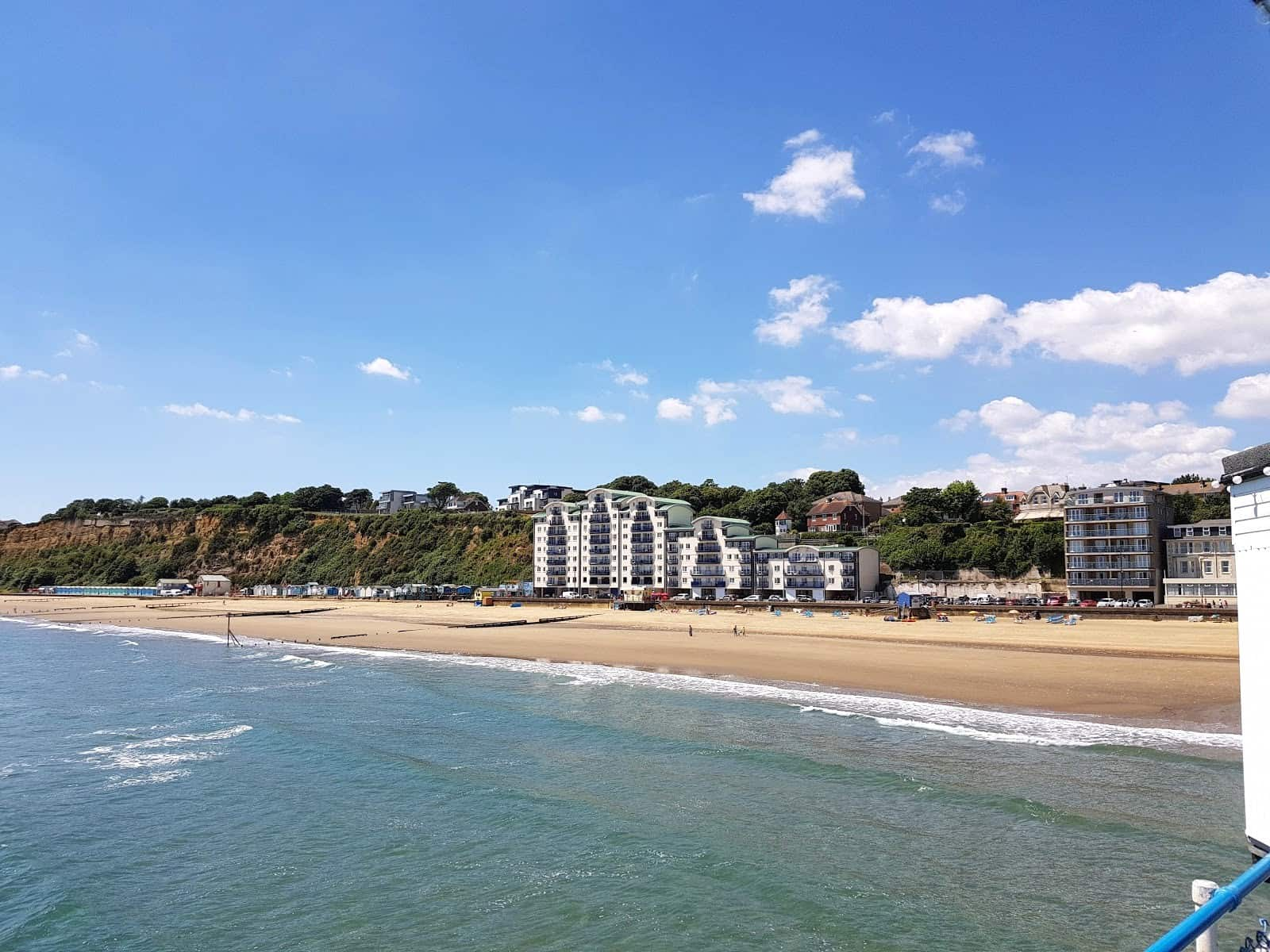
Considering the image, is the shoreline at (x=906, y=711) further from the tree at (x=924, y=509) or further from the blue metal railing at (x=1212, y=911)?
the tree at (x=924, y=509)

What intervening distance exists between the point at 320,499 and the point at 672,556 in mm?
101427

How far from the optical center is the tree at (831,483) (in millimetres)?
124250

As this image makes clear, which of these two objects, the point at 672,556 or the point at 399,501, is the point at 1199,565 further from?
the point at 399,501

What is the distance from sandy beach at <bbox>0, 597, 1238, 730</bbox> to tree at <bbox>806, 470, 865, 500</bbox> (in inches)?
2018

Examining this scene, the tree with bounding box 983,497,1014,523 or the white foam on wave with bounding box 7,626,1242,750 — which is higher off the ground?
the tree with bounding box 983,497,1014,523

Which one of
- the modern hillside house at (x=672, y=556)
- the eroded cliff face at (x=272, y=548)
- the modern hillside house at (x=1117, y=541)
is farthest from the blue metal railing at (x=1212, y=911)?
the eroded cliff face at (x=272, y=548)

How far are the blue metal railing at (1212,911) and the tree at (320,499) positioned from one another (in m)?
175

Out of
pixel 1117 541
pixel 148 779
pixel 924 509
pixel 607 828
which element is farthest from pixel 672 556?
pixel 607 828

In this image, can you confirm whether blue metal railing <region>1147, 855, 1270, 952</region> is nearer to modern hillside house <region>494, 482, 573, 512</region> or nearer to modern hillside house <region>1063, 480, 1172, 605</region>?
modern hillside house <region>1063, 480, 1172, 605</region>

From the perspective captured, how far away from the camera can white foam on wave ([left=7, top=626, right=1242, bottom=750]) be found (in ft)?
70.2

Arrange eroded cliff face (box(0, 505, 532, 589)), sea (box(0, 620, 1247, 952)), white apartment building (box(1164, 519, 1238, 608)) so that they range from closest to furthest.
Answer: sea (box(0, 620, 1247, 952)), white apartment building (box(1164, 519, 1238, 608)), eroded cliff face (box(0, 505, 532, 589))

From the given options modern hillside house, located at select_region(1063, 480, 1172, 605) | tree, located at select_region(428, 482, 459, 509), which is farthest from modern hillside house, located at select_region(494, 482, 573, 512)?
modern hillside house, located at select_region(1063, 480, 1172, 605)

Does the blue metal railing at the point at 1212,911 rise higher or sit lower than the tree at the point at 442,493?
lower

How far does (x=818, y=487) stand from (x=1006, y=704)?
325 ft
